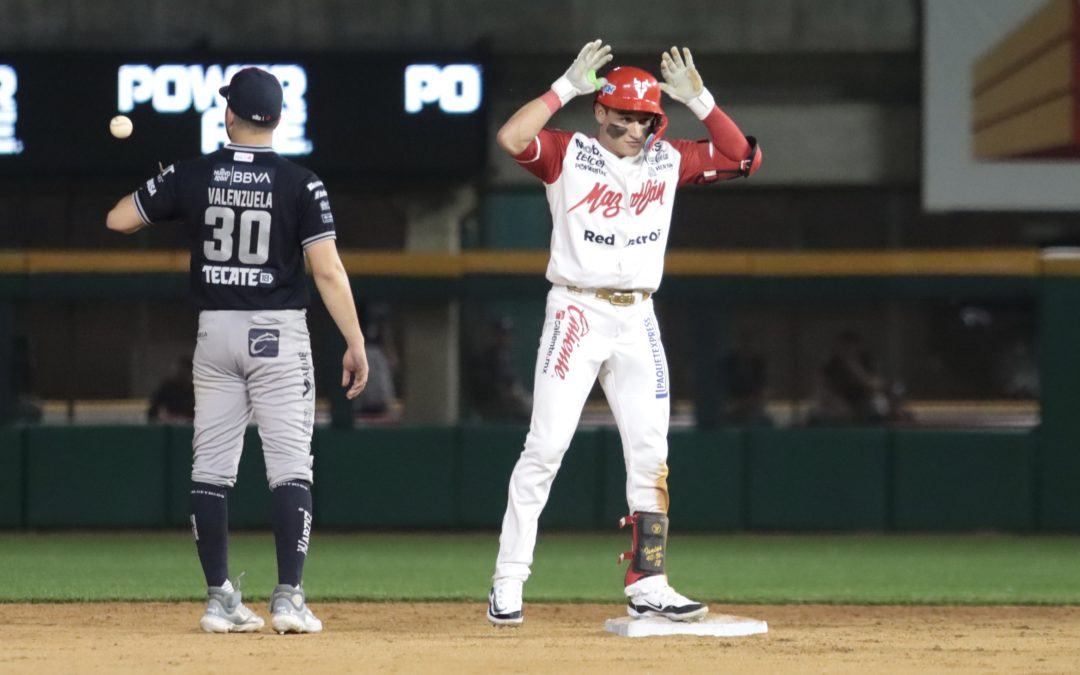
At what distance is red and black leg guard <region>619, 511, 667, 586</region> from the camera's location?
18.7ft

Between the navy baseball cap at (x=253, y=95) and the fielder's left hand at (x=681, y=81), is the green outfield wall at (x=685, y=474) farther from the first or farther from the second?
the navy baseball cap at (x=253, y=95)

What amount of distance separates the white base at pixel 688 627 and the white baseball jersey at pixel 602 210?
1.05 meters

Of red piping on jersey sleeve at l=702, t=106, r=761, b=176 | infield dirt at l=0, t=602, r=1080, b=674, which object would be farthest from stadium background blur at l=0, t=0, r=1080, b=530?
red piping on jersey sleeve at l=702, t=106, r=761, b=176

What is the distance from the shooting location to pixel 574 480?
10.8m

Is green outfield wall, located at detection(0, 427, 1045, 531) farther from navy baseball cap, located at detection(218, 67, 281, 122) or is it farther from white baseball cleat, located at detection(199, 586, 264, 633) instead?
navy baseball cap, located at detection(218, 67, 281, 122)

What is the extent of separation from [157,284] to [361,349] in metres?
5.86

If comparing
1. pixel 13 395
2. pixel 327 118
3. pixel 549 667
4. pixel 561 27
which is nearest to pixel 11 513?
pixel 13 395

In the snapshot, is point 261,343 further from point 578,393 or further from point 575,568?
point 575,568

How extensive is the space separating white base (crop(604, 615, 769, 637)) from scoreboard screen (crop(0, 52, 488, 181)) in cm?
542

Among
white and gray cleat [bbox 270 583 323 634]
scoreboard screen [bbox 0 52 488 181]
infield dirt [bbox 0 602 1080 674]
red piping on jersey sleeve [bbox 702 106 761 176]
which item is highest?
scoreboard screen [bbox 0 52 488 181]

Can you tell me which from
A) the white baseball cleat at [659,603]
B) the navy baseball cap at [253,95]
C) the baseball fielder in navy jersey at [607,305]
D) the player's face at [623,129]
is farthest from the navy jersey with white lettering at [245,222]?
the white baseball cleat at [659,603]

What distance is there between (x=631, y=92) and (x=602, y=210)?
0.38 meters

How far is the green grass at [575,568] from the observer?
24.2 feet

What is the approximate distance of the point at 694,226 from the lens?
12.1 metres
